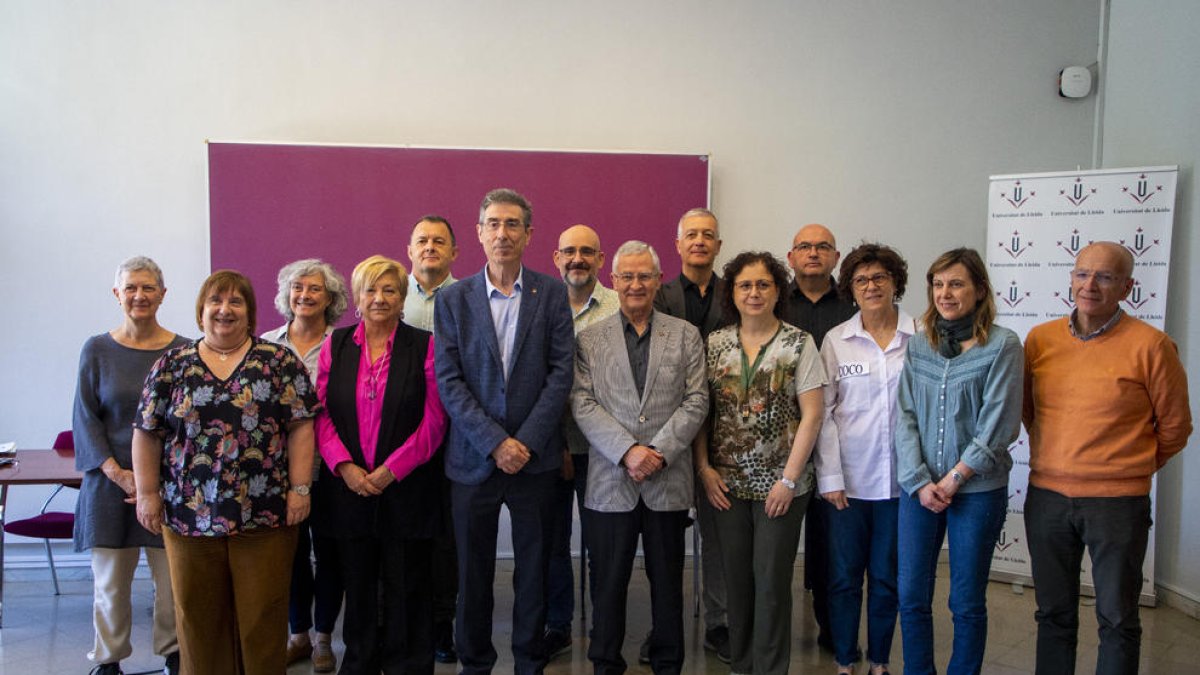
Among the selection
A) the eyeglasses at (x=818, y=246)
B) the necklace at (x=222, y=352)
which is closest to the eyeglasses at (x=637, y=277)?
the eyeglasses at (x=818, y=246)

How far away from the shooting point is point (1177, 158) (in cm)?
405

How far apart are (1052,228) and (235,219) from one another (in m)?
4.71

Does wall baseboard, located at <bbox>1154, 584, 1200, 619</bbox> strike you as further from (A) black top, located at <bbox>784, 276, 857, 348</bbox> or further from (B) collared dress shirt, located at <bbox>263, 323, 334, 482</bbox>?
(B) collared dress shirt, located at <bbox>263, 323, 334, 482</bbox>

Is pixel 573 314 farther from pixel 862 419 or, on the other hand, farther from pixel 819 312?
pixel 862 419

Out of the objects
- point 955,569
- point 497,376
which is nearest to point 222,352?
point 497,376

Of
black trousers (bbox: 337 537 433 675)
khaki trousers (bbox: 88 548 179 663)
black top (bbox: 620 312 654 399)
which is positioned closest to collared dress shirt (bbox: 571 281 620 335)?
black top (bbox: 620 312 654 399)

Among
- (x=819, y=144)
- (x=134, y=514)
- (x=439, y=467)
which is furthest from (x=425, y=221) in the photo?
(x=819, y=144)

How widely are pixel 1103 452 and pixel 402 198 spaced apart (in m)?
3.67

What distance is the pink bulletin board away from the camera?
436 centimetres

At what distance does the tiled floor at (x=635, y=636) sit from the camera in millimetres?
3230

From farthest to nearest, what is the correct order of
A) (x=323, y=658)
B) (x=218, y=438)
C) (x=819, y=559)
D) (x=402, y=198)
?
(x=402, y=198) < (x=819, y=559) < (x=323, y=658) < (x=218, y=438)

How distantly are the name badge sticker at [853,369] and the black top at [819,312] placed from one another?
39 cm

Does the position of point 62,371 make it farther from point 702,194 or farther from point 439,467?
point 702,194

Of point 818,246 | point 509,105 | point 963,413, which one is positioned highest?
point 509,105
